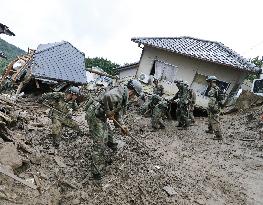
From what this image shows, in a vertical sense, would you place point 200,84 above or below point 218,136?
above

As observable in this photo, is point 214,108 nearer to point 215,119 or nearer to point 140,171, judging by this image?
point 215,119

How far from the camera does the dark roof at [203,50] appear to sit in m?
18.3

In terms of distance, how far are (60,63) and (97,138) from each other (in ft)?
40.4

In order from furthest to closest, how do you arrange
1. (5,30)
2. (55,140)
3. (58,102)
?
(5,30)
(58,102)
(55,140)

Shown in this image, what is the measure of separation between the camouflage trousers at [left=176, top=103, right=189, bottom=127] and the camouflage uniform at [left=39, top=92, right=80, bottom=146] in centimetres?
427

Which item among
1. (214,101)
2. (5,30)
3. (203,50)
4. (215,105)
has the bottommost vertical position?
(215,105)

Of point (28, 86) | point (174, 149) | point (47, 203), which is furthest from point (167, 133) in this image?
point (28, 86)

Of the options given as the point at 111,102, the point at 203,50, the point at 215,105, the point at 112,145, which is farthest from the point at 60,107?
the point at 203,50

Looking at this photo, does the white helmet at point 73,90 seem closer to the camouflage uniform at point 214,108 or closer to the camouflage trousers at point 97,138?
the camouflage trousers at point 97,138

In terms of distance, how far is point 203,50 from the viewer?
19906mm

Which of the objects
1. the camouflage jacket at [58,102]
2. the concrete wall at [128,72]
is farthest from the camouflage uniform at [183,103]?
the concrete wall at [128,72]

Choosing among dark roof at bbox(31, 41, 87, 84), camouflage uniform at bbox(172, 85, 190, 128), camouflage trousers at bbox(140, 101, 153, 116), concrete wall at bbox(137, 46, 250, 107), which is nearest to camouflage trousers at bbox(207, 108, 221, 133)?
camouflage uniform at bbox(172, 85, 190, 128)

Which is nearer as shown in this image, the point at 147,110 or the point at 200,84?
the point at 147,110

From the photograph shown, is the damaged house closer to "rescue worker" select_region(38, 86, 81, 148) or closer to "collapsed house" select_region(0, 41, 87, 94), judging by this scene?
"collapsed house" select_region(0, 41, 87, 94)
